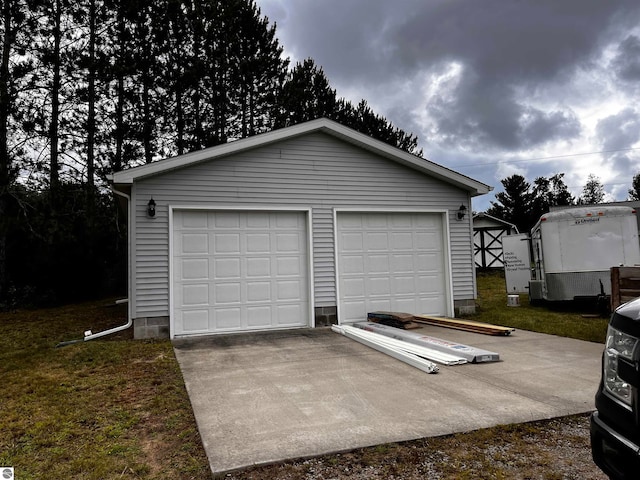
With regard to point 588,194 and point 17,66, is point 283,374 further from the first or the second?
→ point 588,194

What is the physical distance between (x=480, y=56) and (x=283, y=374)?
12372 millimetres

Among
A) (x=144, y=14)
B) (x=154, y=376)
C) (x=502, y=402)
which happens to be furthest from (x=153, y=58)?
(x=502, y=402)

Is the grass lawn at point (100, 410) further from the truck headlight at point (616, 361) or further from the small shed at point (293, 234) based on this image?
the truck headlight at point (616, 361)

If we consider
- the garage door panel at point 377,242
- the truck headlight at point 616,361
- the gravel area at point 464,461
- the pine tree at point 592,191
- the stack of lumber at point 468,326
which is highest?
the pine tree at point 592,191

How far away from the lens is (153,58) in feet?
53.0

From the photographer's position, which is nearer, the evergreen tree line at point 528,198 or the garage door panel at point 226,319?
the garage door panel at point 226,319

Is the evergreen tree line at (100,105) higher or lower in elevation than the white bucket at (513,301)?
higher

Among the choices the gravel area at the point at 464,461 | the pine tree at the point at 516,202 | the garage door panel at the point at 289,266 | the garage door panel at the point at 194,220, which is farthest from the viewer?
the pine tree at the point at 516,202

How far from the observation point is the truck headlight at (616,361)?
1691 millimetres

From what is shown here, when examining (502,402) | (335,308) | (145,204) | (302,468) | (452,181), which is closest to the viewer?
(302,468)

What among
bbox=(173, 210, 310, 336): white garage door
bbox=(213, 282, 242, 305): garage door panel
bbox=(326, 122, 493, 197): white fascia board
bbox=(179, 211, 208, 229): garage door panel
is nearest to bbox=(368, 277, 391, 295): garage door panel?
bbox=(173, 210, 310, 336): white garage door

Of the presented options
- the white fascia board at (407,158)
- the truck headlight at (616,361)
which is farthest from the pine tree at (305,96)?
the truck headlight at (616,361)

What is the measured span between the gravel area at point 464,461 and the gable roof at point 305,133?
5.82m

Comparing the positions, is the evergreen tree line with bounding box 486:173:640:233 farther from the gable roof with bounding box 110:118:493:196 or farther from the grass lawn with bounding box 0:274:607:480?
the grass lawn with bounding box 0:274:607:480
